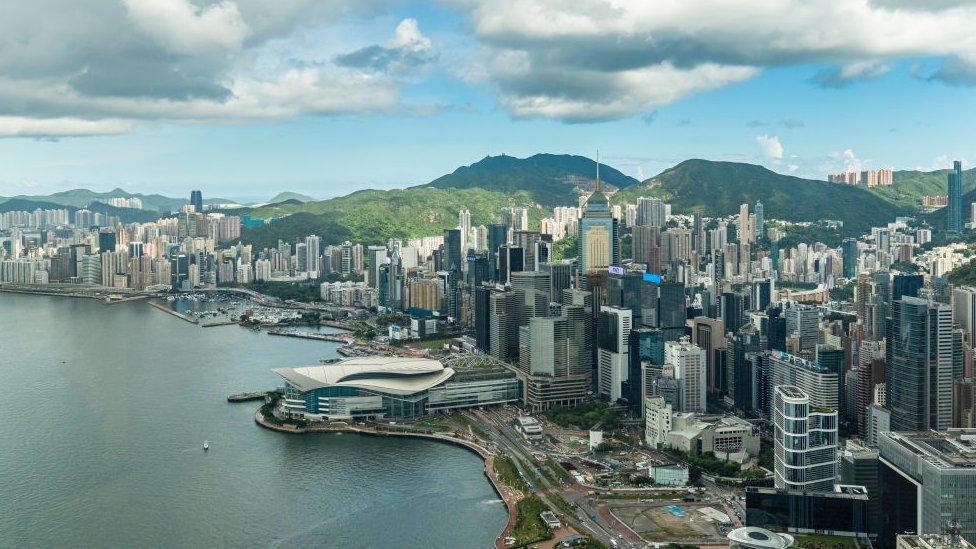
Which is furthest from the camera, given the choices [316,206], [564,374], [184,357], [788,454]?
[316,206]

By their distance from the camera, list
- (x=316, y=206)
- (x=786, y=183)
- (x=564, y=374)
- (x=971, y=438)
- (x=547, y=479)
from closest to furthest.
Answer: (x=971, y=438)
(x=547, y=479)
(x=564, y=374)
(x=786, y=183)
(x=316, y=206)

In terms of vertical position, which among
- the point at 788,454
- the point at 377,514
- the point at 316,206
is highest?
the point at 316,206

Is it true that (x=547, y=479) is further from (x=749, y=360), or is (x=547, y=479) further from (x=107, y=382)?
(x=107, y=382)

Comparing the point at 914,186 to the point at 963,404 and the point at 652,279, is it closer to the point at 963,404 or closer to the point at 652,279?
the point at 652,279

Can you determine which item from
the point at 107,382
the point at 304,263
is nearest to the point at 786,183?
the point at 304,263

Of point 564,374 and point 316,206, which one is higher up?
point 316,206

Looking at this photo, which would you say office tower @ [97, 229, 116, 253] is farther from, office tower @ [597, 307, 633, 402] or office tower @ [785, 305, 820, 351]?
office tower @ [785, 305, 820, 351]
